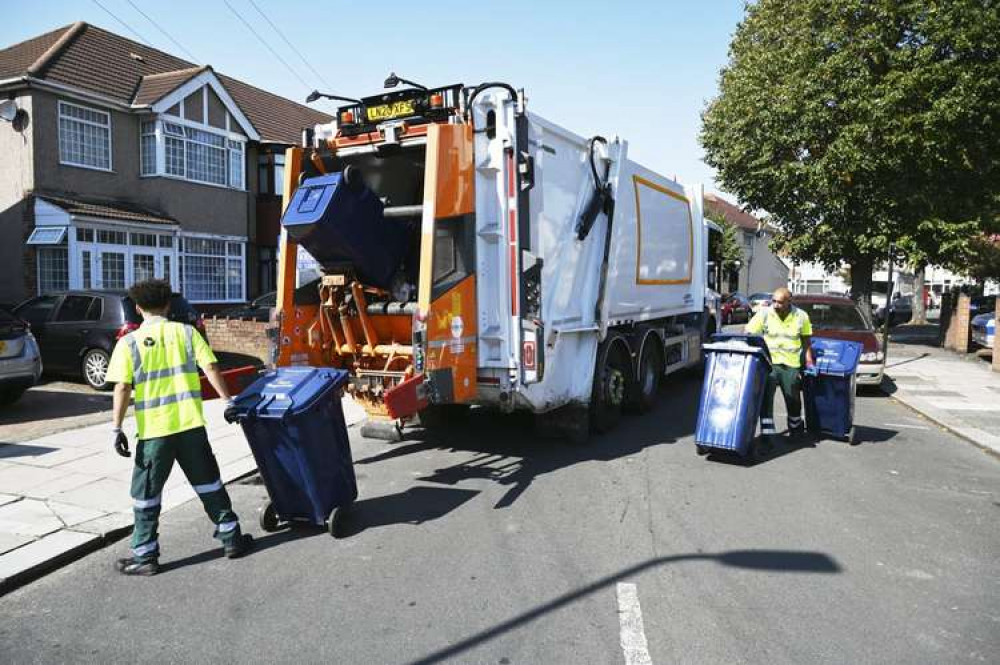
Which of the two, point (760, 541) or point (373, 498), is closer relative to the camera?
point (760, 541)

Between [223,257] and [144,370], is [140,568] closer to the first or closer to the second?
[144,370]

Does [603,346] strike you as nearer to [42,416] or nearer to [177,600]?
[177,600]

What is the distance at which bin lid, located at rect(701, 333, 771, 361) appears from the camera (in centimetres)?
703

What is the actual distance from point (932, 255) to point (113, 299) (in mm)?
16897

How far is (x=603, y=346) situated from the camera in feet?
25.7

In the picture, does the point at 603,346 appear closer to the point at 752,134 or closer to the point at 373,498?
the point at 373,498

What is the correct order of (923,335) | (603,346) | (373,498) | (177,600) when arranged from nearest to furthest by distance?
(177,600) → (373,498) → (603,346) → (923,335)

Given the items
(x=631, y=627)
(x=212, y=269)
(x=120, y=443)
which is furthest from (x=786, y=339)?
(x=212, y=269)

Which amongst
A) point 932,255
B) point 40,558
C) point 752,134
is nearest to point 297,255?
point 40,558

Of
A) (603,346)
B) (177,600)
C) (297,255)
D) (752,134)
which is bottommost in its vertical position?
(177,600)

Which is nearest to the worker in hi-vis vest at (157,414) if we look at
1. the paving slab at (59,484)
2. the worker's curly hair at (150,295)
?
the worker's curly hair at (150,295)

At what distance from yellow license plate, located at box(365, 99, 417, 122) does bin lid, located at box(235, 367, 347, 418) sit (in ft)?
7.95

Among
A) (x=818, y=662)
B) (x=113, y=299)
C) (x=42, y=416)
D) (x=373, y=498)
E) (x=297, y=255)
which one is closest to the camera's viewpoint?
(x=818, y=662)

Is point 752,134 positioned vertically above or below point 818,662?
above
